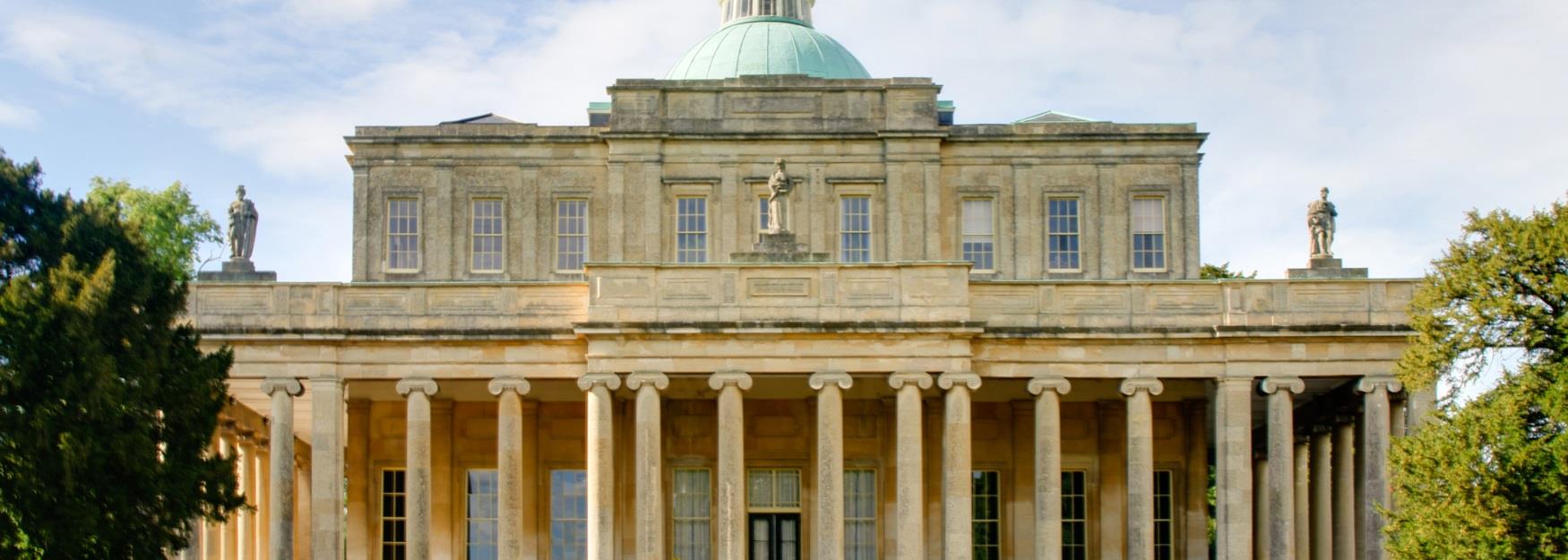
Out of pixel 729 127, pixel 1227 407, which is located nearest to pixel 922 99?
pixel 729 127

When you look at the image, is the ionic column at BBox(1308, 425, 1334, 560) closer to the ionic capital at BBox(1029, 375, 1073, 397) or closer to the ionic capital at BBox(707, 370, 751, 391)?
the ionic capital at BBox(1029, 375, 1073, 397)

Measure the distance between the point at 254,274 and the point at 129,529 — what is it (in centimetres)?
1107

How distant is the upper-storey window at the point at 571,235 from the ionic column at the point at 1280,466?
1631 cm

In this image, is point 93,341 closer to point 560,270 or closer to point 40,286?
point 40,286

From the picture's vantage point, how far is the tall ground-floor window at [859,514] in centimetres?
4309

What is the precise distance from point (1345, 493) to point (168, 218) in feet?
129

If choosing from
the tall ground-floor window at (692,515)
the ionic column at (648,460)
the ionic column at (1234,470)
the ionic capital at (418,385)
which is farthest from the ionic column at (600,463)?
the ionic column at (1234,470)

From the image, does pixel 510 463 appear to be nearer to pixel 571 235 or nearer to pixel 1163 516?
pixel 571 235

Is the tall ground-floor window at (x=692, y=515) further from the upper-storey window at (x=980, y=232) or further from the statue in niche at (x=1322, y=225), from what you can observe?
the statue in niche at (x=1322, y=225)

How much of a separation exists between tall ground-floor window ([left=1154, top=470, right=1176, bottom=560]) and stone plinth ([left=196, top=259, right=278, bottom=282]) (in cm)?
2129

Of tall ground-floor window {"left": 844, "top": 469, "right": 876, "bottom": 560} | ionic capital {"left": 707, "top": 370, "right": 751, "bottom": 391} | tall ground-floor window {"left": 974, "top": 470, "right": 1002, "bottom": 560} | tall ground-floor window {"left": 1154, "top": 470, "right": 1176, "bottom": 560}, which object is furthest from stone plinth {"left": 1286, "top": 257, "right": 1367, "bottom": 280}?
ionic capital {"left": 707, "top": 370, "right": 751, "bottom": 391}

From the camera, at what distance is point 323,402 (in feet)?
127

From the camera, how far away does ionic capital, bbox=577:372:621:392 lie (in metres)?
37.8

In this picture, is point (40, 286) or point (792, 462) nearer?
point (40, 286)
